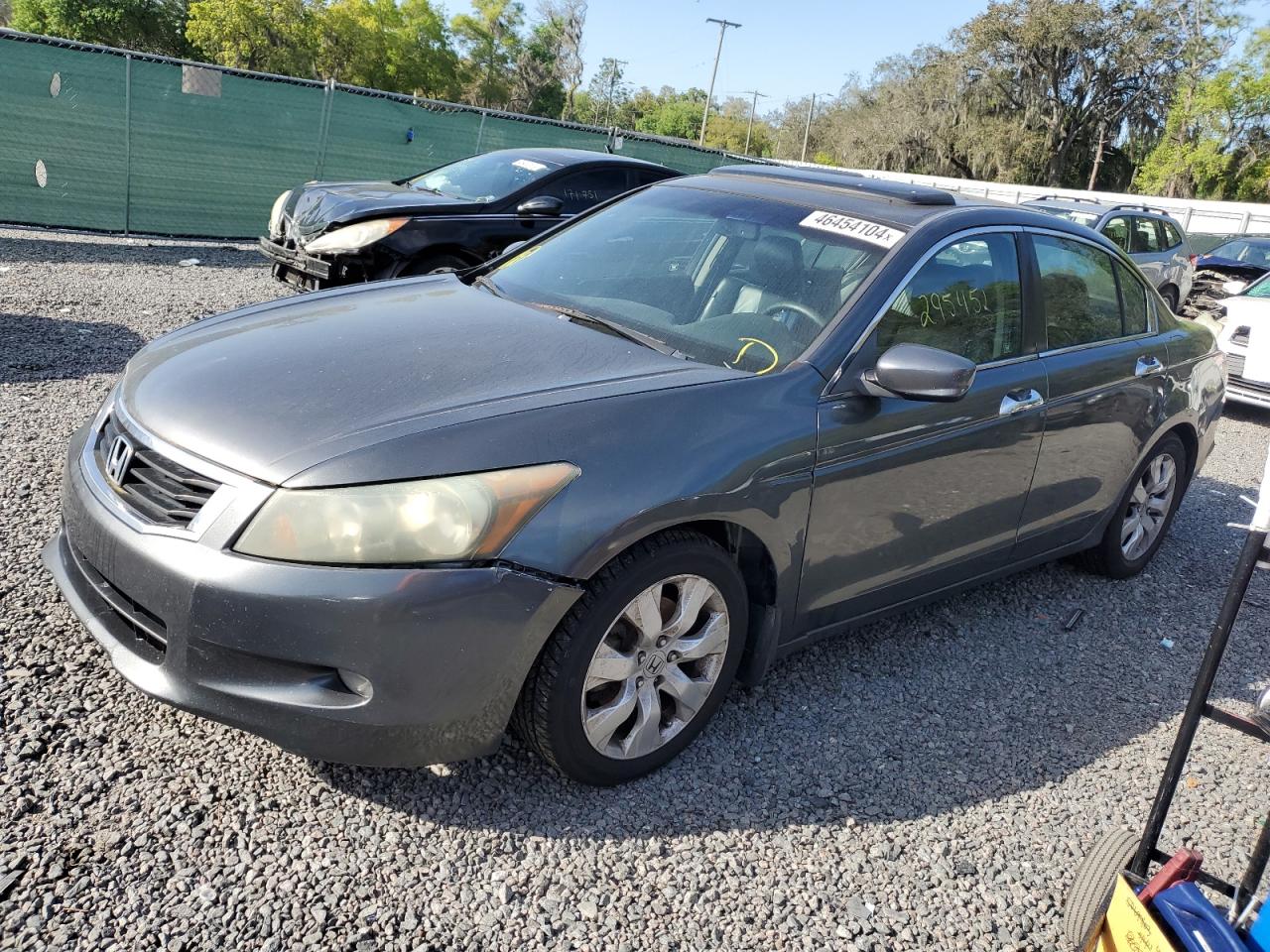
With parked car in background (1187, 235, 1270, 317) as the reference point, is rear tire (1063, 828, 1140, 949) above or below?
below

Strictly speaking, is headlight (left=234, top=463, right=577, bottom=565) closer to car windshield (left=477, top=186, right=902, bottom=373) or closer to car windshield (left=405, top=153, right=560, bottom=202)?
car windshield (left=477, top=186, right=902, bottom=373)

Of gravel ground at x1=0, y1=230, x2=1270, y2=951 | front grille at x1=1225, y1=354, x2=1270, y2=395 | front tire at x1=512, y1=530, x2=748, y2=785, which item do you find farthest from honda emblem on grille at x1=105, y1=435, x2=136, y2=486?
front grille at x1=1225, y1=354, x2=1270, y2=395

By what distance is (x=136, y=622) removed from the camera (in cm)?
241

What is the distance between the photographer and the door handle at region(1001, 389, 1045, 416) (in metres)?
3.51

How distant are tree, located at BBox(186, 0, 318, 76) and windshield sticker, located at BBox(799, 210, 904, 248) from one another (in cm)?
6048

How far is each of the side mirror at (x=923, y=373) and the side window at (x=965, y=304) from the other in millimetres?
186

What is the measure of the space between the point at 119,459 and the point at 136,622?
0.45m

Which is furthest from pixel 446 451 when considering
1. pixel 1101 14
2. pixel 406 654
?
pixel 1101 14

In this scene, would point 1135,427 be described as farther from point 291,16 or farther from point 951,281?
point 291,16

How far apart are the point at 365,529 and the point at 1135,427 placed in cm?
345

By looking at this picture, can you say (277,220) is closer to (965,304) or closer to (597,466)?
(965,304)

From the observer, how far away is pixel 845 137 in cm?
6794

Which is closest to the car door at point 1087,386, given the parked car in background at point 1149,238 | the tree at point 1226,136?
the parked car in background at point 1149,238

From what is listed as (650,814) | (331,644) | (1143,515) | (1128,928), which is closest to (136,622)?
(331,644)
